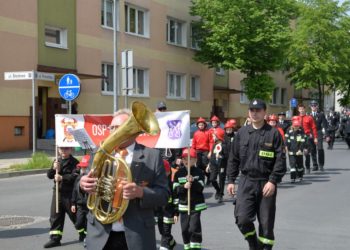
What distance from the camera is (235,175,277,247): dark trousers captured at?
6.03 m

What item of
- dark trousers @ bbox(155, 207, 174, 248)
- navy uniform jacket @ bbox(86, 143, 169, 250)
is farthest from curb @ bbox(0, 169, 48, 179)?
navy uniform jacket @ bbox(86, 143, 169, 250)

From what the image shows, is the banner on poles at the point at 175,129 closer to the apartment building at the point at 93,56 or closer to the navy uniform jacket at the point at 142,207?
the navy uniform jacket at the point at 142,207

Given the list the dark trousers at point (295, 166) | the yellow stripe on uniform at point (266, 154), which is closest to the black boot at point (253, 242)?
the yellow stripe on uniform at point (266, 154)

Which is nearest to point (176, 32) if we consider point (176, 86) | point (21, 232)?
point (176, 86)

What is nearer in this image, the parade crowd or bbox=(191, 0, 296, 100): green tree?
the parade crowd

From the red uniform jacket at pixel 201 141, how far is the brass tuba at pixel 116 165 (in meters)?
8.80

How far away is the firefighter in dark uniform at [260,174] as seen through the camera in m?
6.02

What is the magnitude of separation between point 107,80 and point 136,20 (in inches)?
163

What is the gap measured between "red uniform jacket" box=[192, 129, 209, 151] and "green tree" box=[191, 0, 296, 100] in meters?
19.4

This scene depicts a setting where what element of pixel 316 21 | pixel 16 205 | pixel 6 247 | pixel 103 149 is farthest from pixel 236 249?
pixel 316 21

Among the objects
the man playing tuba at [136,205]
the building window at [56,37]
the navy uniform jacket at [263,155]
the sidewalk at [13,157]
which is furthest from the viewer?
the building window at [56,37]

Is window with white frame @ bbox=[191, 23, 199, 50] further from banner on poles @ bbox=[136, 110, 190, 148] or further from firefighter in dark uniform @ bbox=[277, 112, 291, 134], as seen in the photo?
banner on poles @ bbox=[136, 110, 190, 148]

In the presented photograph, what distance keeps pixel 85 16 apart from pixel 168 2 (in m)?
7.63

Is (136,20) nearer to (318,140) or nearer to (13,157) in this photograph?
(13,157)
